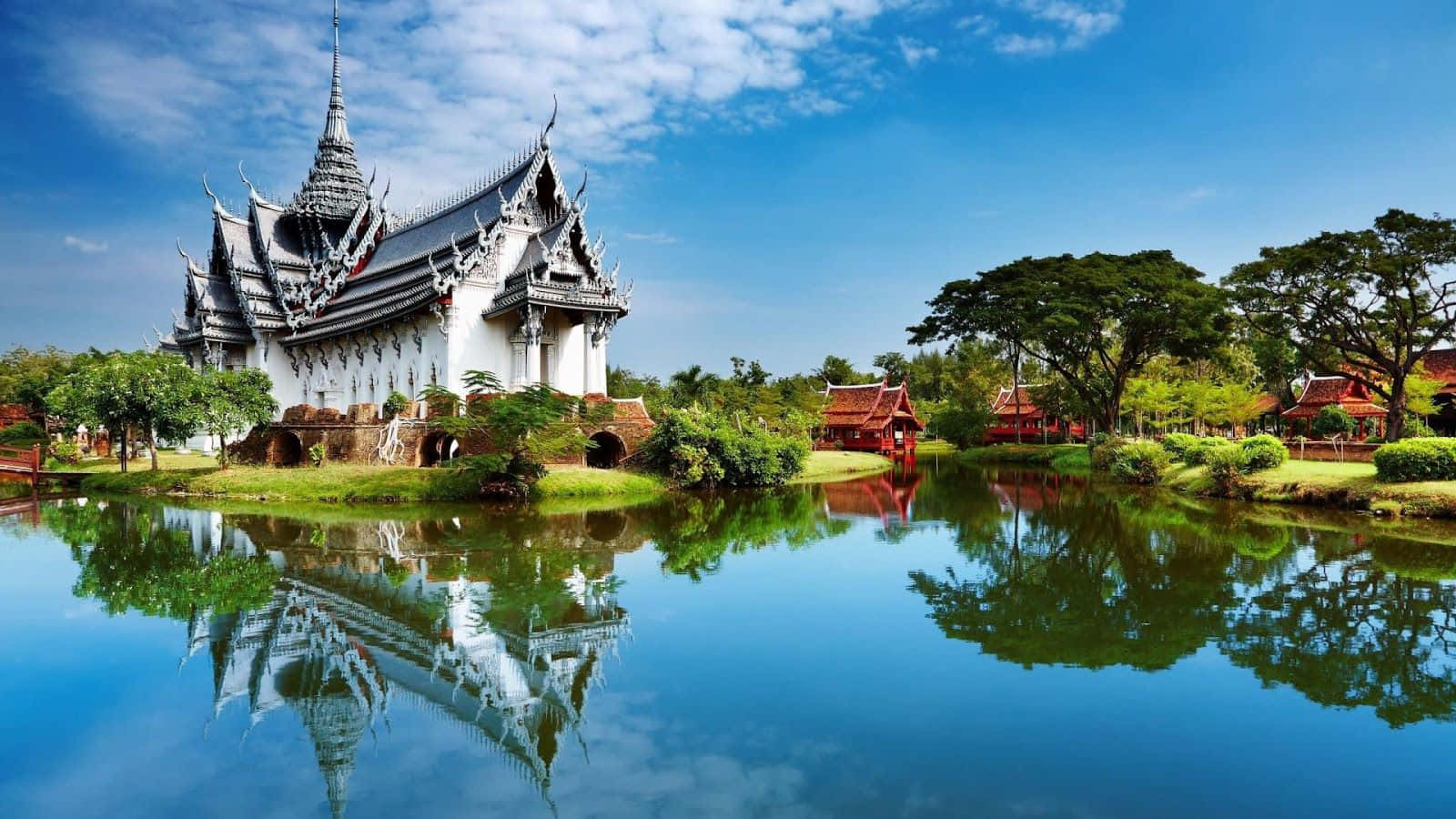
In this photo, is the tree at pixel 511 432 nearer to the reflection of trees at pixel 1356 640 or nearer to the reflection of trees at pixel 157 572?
the reflection of trees at pixel 157 572

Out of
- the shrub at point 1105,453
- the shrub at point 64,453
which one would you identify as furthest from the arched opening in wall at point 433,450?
the shrub at point 1105,453

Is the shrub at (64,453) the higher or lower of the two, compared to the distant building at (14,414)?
lower

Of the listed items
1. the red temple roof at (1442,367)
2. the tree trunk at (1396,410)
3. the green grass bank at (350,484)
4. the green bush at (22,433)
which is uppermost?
the red temple roof at (1442,367)

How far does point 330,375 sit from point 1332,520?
2767 centimetres

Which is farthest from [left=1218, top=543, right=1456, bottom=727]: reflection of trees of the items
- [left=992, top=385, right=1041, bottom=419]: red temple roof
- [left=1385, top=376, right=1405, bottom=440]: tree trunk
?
[left=992, top=385, right=1041, bottom=419]: red temple roof

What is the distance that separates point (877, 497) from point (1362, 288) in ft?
45.7

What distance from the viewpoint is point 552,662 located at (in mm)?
6613

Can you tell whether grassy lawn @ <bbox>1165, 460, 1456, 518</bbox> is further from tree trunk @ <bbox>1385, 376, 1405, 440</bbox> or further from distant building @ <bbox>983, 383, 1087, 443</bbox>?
distant building @ <bbox>983, 383, 1087, 443</bbox>

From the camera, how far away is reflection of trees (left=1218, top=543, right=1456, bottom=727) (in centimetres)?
591

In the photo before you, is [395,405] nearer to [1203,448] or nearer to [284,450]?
[284,450]

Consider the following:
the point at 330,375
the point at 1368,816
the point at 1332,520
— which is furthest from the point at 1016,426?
the point at 1368,816

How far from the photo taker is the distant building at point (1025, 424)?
4227 cm

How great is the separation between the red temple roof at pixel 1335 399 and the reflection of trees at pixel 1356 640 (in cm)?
2690

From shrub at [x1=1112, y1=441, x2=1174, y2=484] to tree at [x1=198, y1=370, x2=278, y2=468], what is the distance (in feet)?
74.7
